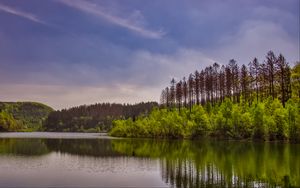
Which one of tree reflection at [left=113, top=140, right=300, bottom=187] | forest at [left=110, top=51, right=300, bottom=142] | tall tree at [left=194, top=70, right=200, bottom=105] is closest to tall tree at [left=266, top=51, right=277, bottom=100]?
forest at [left=110, top=51, right=300, bottom=142]

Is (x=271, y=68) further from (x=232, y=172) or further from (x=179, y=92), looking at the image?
(x=232, y=172)

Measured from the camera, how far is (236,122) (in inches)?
3910

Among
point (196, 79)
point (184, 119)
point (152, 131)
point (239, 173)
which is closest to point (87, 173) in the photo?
point (239, 173)

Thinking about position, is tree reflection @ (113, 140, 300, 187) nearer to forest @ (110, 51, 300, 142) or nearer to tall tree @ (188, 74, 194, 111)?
forest @ (110, 51, 300, 142)

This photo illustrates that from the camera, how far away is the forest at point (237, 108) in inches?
3590

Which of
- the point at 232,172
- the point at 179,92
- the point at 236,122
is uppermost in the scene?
the point at 179,92

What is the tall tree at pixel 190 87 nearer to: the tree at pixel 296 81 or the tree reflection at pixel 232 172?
the tree at pixel 296 81

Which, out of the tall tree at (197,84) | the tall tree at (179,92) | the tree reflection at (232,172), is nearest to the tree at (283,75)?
the tall tree at (197,84)

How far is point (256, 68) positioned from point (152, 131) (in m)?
45.4

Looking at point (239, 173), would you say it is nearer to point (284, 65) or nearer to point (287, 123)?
point (287, 123)

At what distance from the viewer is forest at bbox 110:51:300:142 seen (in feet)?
299

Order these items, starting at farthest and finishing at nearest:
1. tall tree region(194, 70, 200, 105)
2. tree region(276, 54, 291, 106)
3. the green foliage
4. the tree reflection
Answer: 1. tall tree region(194, 70, 200, 105)
2. tree region(276, 54, 291, 106)
3. the green foliage
4. the tree reflection

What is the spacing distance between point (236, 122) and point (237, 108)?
177 inches

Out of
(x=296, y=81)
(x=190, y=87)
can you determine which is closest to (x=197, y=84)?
(x=190, y=87)
